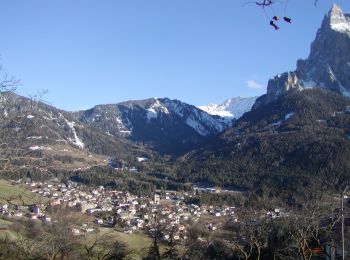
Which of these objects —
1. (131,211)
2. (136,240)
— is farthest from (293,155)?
(136,240)

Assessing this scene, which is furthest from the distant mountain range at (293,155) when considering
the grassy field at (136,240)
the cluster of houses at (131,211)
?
the grassy field at (136,240)

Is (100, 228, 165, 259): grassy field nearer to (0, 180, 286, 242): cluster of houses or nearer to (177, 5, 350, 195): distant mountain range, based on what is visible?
(0, 180, 286, 242): cluster of houses

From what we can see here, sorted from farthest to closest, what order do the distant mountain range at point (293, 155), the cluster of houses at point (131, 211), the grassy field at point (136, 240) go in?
the distant mountain range at point (293, 155) → the cluster of houses at point (131, 211) → the grassy field at point (136, 240)

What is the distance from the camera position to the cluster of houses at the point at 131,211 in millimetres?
55438

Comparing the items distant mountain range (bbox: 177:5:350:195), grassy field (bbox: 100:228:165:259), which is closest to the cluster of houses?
grassy field (bbox: 100:228:165:259)

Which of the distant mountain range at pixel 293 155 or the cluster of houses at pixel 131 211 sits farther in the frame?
the distant mountain range at pixel 293 155

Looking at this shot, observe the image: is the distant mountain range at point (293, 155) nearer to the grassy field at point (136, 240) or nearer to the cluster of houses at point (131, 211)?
the cluster of houses at point (131, 211)

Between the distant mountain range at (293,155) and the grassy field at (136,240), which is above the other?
the distant mountain range at (293,155)

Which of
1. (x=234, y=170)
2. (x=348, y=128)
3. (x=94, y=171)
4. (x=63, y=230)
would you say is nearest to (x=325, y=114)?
(x=348, y=128)

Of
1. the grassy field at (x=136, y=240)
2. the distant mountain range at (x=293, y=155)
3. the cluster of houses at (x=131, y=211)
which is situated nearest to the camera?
Result: the grassy field at (x=136, y=240)

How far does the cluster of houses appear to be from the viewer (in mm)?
55438

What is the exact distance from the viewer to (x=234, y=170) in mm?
161250

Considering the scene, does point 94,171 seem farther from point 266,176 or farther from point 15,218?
Result: point 15,218

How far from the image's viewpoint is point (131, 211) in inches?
3639
